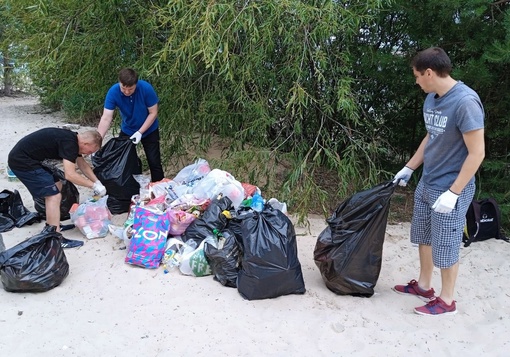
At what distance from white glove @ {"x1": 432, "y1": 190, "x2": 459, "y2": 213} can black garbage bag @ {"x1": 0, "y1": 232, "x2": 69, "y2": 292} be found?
2562 mm

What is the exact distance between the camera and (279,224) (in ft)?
11.1

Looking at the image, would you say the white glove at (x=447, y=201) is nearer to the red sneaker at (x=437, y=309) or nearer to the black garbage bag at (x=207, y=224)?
the red sneaker at (x=437, y=309)

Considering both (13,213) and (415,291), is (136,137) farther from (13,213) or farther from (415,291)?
(415,291)

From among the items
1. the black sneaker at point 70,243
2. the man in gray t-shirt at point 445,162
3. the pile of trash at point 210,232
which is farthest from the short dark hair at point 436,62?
the black sneaker at point 70,243

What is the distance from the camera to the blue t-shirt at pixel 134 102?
462cm

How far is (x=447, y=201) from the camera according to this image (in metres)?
2.80

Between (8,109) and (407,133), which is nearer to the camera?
(407,133)

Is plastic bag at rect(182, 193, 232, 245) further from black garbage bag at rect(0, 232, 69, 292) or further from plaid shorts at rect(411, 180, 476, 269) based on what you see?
plaid shorts at rect(411, 180, 476, 269)

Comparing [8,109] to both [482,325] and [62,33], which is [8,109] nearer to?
[62,33]

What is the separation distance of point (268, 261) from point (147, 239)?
1.02 m

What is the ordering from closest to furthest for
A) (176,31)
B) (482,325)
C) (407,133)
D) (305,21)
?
(482,325), (305,21), (176,31), (407,133)

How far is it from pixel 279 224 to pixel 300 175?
1.30 metres

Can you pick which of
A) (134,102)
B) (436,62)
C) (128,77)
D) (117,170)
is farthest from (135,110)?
(436,62)

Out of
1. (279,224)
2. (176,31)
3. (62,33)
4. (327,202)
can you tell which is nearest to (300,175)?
(327,202)
